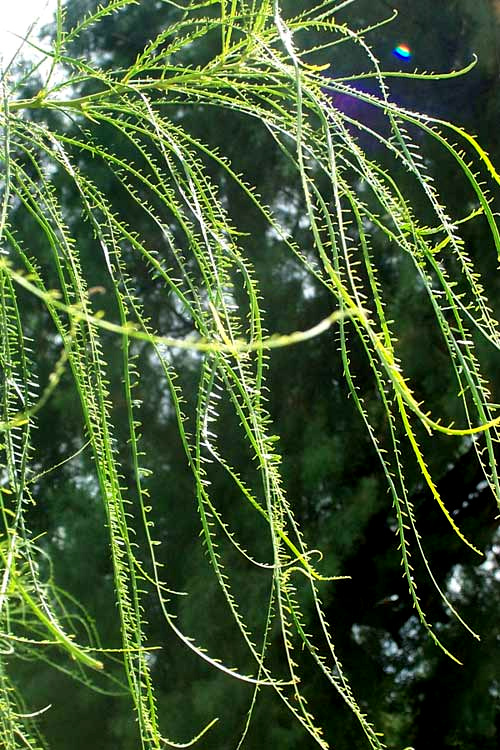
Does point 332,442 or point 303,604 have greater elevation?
point 332,442

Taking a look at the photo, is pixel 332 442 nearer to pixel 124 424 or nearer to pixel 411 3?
pixel 124 424

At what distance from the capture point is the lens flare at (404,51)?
96.4 inches

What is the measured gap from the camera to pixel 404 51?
2.44 metres

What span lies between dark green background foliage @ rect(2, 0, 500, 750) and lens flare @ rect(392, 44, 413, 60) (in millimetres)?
24

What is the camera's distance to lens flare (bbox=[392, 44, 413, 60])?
245 cm

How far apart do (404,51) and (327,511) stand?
118 cm

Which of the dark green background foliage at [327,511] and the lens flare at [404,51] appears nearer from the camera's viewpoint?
the dark green background foliage at [327,511]

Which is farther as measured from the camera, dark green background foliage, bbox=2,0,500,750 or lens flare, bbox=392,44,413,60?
lens flare, bbox=392,44,413,60

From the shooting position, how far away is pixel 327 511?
2.39m

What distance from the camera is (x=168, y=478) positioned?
254 cm

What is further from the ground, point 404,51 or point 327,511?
point 404,51

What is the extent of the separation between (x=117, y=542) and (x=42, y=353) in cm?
245

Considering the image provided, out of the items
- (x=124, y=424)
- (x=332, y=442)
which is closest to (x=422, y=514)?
(x=332, y=442)

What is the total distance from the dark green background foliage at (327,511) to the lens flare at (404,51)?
0.08 feet
